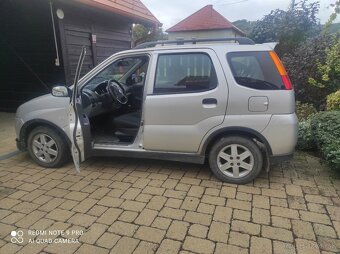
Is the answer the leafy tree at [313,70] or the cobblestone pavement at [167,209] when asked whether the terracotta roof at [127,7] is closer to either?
the cobblestone pavement at [167,209]

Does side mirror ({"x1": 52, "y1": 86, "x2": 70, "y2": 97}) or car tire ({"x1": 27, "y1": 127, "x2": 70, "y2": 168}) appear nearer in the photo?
side mirror ({"x1": 52, "y1": 86, "x2": 70, "y2": 97})

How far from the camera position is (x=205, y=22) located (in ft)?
86.5

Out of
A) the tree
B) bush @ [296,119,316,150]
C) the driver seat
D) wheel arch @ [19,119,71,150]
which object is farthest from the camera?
the tree

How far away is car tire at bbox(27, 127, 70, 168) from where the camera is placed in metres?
3.98

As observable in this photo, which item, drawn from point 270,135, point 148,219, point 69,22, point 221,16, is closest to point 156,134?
point 148,219

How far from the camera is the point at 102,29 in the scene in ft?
26.1

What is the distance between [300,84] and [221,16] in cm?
2310

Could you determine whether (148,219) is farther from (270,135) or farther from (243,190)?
(270,135)

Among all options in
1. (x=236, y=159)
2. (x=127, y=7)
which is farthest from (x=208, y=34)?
(x=236, y=159)

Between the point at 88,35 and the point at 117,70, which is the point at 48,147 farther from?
the point at 88,35

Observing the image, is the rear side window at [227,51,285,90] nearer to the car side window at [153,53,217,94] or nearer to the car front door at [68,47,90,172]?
the car side window at [153,53,217,94]

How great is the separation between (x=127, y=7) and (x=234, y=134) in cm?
599

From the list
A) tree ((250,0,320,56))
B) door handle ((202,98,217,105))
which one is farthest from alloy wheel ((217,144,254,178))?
tree ((250,0,320,56))

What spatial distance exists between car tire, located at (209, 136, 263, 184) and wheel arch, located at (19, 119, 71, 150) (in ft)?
6.73
